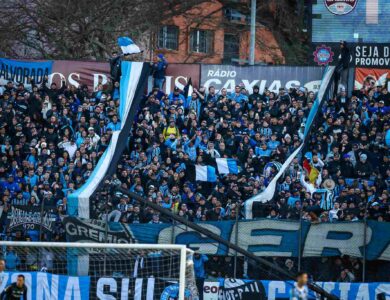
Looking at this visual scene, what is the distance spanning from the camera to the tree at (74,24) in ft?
137

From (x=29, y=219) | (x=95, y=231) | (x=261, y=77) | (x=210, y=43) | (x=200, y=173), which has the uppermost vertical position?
(x=210, y=43)

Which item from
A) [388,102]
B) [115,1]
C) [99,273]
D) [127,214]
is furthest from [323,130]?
[115,1]

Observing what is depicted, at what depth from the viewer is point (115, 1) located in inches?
1652

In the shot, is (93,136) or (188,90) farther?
(188,90)

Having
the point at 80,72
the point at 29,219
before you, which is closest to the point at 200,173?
the point at 29,219

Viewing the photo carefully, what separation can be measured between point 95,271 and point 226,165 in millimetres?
5996

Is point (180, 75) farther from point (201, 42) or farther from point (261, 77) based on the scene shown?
point (201, 42)

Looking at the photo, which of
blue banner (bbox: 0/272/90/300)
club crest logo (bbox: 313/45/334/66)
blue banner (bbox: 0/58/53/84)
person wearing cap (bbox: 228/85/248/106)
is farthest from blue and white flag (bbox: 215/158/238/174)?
blue banner (bbox: 0/58/53/84)

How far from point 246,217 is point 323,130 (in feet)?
16.0

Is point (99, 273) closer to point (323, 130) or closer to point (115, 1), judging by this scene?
point (323, 130)

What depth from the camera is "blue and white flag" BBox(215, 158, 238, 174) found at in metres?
29.2

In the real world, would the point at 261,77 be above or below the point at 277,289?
above

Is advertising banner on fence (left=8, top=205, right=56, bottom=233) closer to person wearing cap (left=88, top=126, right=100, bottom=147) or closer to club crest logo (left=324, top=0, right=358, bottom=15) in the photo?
→ person wearing cap (left=88, top=126, right=100, bottom=147)

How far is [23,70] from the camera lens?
115 feet
